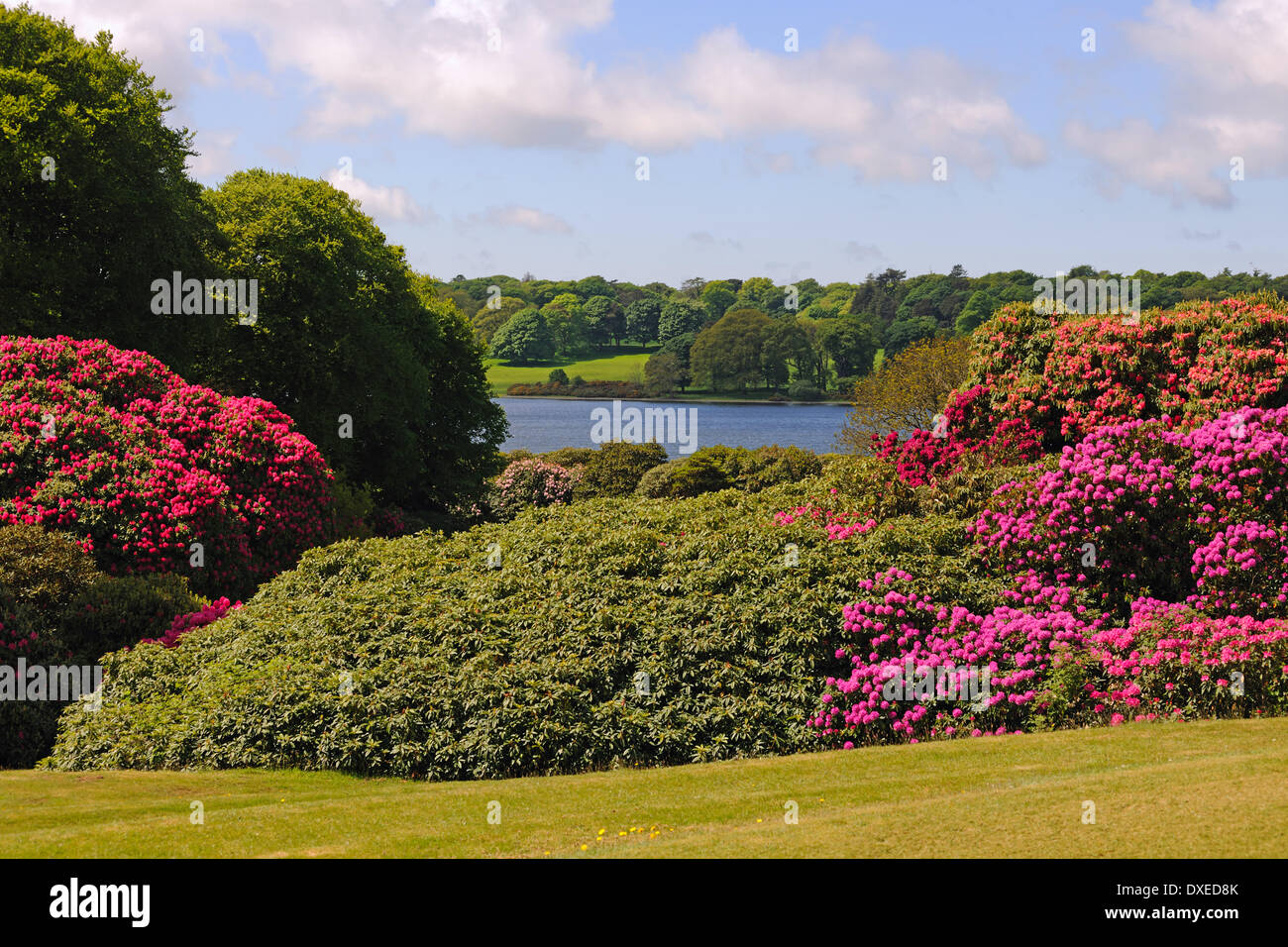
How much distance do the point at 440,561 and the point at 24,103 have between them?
17.8m

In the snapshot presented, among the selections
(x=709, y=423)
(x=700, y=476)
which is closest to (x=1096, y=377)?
(x=700, y=476)

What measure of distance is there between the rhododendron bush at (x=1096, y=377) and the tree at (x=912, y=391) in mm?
25162

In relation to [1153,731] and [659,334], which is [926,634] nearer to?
[1153,731]

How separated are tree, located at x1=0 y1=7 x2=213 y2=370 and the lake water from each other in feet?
194

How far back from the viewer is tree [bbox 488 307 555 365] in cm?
15425

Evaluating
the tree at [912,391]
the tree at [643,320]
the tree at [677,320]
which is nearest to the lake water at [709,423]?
the tree at [677,320]

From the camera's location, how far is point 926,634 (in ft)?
44.8

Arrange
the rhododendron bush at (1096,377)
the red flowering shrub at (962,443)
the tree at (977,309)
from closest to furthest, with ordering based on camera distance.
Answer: the rhododendron bush at (1096,377) < the red flowering shrub at (962,443) < the tree at (977,309)

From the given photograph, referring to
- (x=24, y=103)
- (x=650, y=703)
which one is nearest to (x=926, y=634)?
(x=650, y=703)

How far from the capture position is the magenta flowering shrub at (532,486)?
154 feet

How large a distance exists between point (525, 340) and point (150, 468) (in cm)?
13729

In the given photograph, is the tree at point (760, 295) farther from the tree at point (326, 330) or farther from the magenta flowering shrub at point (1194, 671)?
the magenta flowering shrub at point (1194, 671)

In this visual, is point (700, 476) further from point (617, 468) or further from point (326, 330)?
point (326, 330)
